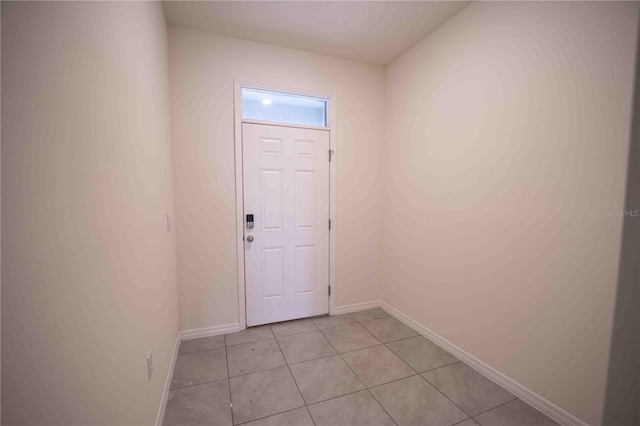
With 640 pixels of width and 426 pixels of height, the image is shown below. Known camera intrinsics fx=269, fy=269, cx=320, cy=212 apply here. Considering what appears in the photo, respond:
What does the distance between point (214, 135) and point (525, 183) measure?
2.54m

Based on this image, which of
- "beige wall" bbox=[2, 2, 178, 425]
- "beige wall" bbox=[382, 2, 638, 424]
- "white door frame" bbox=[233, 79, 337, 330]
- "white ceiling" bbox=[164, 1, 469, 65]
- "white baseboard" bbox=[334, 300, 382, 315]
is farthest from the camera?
"white baseboard" bbox=[334, 300, 382, 315]

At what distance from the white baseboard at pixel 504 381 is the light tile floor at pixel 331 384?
4 cm

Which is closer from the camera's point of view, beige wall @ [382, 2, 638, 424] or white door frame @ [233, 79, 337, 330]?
beige wall @ [382, 2, 638, 424]

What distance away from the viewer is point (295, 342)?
2516 millimetres

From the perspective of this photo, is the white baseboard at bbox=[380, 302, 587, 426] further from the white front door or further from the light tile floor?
the white front door

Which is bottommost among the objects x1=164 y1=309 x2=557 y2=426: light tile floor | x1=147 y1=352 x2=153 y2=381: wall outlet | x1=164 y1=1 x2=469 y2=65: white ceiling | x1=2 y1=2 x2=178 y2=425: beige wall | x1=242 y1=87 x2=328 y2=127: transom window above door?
x1=164 y1=309 x2=557 y2=426: light tile floor

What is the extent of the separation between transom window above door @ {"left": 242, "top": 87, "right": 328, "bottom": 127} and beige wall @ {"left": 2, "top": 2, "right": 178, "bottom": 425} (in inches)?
52.3

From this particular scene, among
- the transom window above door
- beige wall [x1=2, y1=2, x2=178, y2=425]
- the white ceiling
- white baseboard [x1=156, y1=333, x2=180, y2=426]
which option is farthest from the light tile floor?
the white ceiling

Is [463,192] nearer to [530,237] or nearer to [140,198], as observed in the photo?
[530,237]

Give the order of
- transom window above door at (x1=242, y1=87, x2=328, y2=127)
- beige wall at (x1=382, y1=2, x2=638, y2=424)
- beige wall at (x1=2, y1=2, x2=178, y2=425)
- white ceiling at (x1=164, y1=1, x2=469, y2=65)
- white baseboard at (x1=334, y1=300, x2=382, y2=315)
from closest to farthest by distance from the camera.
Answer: beige wall at (x1=2, y1=2, x2=178, y2=425) < beige wall at (x1=382, y1=2, x2=638, y2=424) < white ceiling at (x1=164, y1=1, x2=469, y2=65) < transom window above door at (x1=242, y1=87, x2=328, y2=127) < white baseboard at (x1=334, y1=300, x2=382, y2=315)

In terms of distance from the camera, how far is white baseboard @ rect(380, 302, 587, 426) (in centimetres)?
160

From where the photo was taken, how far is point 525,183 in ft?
5.87

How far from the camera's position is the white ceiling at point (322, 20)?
2.13 meters

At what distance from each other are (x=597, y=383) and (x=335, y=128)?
2735mm
